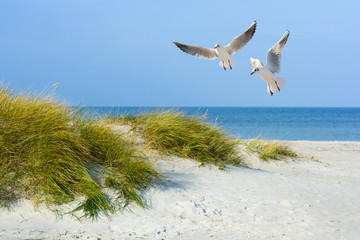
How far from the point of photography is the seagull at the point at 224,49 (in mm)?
7090

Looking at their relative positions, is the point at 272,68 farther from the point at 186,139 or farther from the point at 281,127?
the point at 281,127

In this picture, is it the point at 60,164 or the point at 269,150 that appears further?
the point at 269,150

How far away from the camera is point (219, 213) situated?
421 cm

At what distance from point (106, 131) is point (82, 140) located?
55cm

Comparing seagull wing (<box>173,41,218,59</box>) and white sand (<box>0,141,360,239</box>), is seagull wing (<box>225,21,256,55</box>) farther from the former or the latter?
white sand (<box>0,141,360,239</box>)

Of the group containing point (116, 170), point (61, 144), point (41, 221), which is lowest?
point (41, 221)

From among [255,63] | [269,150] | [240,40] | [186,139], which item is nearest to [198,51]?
[240,40]

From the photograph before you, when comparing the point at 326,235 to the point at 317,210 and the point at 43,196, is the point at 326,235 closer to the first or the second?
the point at 317,210

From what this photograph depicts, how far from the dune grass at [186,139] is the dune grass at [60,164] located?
2.87 feet

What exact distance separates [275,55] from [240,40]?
0.99 meters

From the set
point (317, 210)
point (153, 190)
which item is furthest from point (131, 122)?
point (317, 210)

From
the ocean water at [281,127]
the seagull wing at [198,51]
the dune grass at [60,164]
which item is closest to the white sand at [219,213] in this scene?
the dune grass at [60,164]

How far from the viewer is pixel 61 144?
4.45 meters

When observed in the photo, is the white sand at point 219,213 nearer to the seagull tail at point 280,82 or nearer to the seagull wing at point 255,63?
the seagull tail at point 280,82
